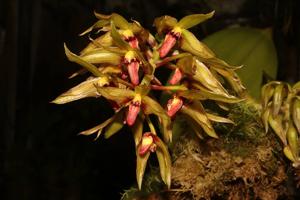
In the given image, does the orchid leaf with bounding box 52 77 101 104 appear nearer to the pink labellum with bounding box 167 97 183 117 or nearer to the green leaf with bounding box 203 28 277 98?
the pink labellum with bounding box 167 97 183 117

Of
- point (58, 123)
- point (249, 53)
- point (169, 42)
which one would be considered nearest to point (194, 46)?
point (169, 42)

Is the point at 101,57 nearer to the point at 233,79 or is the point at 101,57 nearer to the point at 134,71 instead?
the point at 134,71

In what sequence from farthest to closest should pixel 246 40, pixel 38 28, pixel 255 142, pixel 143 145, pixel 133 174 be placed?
pixel 38 28
pixel 133 174
pixel 246 40
pixel 255 142
pixel 143 145

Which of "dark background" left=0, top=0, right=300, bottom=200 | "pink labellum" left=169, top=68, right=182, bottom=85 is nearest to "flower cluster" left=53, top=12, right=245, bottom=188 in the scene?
"pink labellum" left=169, top=68, right=182, bottom=85

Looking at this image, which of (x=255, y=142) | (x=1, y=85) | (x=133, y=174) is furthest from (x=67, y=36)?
(x=255, y=142)

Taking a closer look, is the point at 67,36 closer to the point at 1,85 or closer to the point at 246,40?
the point at 1,85

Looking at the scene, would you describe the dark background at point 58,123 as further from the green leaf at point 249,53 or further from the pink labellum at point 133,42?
→ the pink labellum at point 133,42
